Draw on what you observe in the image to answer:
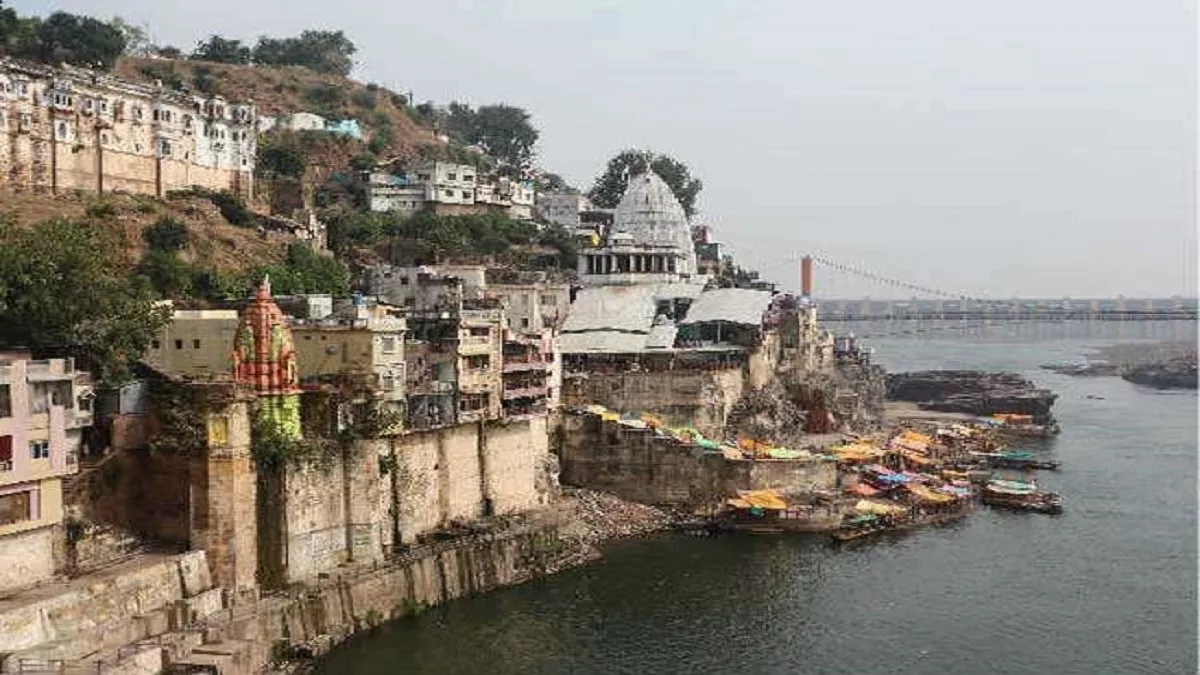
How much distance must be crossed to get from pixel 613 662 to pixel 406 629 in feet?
17.0

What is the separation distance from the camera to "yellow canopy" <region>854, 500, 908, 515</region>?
40.8 meters

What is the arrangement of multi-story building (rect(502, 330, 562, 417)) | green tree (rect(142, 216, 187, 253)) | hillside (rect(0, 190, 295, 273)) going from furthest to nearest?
green tree (rect(142, 216, 187, 253))
hillside (rect(0, 190, 295, 273))
multi-story building (rect(502, 330, 562, 417))

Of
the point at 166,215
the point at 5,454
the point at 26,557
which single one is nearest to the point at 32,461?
the point at 5,454

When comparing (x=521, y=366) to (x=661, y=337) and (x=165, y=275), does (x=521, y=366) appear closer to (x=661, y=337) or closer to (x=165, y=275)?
(x=165, y=275)

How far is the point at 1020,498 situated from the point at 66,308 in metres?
33.3

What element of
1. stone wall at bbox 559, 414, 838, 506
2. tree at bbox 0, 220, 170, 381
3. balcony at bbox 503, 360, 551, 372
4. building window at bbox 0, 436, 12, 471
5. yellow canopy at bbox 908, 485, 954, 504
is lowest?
yellow canopy at bbox 908, 485, 954, 504

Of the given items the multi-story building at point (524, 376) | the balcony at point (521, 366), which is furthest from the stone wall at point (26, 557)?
the balcony at point (521, 366)

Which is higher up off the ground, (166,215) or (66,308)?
(166,215)

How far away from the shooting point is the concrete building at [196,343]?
32125mm

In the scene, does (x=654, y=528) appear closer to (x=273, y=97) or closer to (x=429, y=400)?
(x=429, y=400)

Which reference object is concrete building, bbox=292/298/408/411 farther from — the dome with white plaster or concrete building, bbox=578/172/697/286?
the dome with white plaster

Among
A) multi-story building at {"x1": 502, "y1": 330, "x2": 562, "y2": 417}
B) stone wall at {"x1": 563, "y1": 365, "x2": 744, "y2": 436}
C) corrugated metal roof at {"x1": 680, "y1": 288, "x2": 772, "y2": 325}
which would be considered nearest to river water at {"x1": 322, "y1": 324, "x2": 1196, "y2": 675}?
multi-story building at {"x1": 502, "y1": 330, "x2": 562, "y2": 417}

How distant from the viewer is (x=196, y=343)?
32375mm

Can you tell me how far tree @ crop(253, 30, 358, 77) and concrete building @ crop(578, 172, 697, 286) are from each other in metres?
34.3
